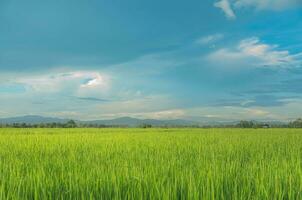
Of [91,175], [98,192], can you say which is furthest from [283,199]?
[91,175]

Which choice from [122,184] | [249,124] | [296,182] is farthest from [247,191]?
[249,124]

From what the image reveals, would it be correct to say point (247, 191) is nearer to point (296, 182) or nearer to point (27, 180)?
point (296, 182)

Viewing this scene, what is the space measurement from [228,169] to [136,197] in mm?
1574

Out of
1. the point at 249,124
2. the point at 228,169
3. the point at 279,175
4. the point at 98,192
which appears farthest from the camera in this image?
the point at 249,124

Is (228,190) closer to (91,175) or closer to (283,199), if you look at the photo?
(283,199)

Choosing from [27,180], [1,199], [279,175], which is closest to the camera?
[1,199]

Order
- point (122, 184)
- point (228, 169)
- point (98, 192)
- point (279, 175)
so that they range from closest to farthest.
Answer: point (98, 192) → point (122, 184) → point (279, 175) → point (228, 169)

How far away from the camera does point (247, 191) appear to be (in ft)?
9.56

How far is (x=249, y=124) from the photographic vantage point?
42750 mm

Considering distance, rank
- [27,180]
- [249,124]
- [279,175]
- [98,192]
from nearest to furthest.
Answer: [98,192] < [27,180] < [279,175] < [249,124]

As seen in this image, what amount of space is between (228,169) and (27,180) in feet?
6.44

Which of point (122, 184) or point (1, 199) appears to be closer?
point (1, 199)

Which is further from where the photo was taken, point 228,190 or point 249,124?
point 249,124

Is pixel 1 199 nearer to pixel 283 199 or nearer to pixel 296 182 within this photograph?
pixel 283 199
